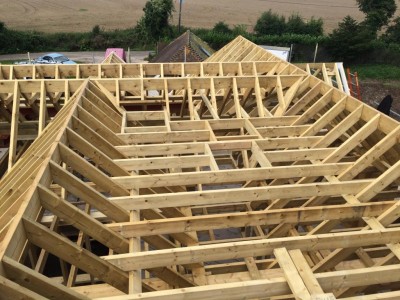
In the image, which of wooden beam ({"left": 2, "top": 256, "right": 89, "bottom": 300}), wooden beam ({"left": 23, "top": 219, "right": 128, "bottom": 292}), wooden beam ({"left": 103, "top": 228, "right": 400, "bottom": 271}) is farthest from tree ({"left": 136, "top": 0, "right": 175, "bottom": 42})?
wooden beam ({"left": 2, "top": 256, "right": 89, "bottom": 300})

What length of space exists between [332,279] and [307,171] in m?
2.12

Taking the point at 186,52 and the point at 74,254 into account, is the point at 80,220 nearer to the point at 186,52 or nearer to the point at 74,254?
the point at 74,254

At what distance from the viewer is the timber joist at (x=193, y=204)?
138 inches

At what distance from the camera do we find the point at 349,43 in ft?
88.5

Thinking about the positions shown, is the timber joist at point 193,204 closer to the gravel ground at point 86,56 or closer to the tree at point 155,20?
the gravel ground at point 86,56

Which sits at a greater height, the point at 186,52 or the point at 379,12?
the point at 379,12

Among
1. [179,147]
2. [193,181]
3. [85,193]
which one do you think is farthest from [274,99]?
[85,193]

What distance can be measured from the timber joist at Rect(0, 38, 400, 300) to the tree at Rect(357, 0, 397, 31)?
2922 cm

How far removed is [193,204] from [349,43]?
26763mm

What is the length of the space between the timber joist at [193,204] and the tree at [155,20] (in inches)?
905

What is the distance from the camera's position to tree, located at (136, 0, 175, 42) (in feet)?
96.1

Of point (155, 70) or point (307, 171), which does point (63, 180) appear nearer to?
point (307, 171)

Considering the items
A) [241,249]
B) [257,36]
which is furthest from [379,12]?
[241,249]

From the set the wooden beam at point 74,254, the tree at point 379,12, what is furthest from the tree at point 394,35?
the wooden beam at point 74,254
